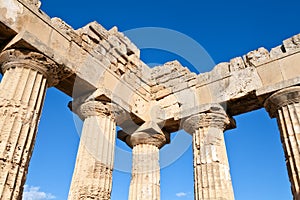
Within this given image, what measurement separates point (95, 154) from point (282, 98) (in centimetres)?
607

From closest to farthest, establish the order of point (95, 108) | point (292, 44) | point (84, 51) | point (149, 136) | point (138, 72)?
point (292, 44) < point (84, 51) < point (95, 108) < point (149, 136) < point (138, 72)

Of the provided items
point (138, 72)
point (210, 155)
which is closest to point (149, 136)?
point (138, 72)

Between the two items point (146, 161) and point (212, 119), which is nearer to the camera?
point (212, 119)

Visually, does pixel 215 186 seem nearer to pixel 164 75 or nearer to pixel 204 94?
pixel 204 94

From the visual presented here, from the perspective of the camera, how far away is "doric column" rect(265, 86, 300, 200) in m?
8.55

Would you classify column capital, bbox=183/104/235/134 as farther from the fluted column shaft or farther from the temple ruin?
the fluted column shaft

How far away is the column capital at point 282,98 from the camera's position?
9492 mm

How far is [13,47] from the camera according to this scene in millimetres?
8328

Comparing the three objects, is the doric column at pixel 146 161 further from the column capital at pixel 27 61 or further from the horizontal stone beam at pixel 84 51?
Result: the column capital at pixel 27 61

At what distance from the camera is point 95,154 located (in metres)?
9.82

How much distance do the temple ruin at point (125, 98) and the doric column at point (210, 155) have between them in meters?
0.03

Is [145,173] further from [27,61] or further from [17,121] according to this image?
[27,61]

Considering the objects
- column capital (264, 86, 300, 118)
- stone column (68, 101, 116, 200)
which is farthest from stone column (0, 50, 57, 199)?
column capital (264, 86, 300, 118)

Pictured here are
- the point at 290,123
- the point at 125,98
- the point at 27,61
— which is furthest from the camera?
the point at 125,98
